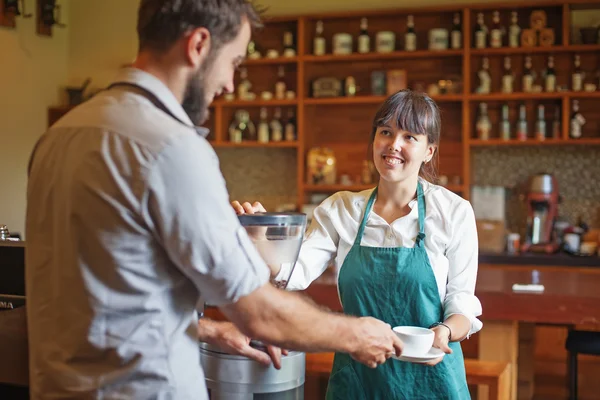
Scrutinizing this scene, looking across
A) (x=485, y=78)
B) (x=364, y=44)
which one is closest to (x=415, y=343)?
(x=485, y=78)

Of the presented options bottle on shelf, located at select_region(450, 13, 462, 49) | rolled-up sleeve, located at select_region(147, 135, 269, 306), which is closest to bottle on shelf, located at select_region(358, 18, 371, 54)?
bottle on shelf, located at select_region(450, 13, 462, 49)

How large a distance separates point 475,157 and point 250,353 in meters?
4.26

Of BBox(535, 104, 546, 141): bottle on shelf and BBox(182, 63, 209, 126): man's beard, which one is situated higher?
BBox(535, 104, 546, 141): bottle on shelf

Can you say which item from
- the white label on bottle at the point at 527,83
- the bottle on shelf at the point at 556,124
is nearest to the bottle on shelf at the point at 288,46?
the white label on bottle at the point at 527,83

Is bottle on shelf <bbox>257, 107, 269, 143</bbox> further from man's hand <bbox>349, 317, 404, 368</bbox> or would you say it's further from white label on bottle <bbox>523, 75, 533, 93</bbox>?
man's hand <bbox>349, 317, 404, 368</bbox>

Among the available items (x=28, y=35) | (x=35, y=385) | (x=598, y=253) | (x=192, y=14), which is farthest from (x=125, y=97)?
(x=28, y=35)

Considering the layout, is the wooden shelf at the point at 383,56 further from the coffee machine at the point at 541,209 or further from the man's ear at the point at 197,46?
the man's ear at the point at 197,46

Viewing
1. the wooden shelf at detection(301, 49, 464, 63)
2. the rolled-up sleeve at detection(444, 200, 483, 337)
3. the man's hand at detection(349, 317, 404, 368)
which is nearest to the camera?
the man's hand at detection(349, 317, 404, 368)

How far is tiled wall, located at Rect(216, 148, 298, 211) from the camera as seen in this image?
19.6 ft

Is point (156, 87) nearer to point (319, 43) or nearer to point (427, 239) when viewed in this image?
point (427, 239)

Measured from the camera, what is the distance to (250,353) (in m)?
1.65

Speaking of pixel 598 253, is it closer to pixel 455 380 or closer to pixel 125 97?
pixel 455 380

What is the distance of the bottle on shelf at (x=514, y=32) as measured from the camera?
5348 mm

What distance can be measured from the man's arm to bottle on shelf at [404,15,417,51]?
172 inches
